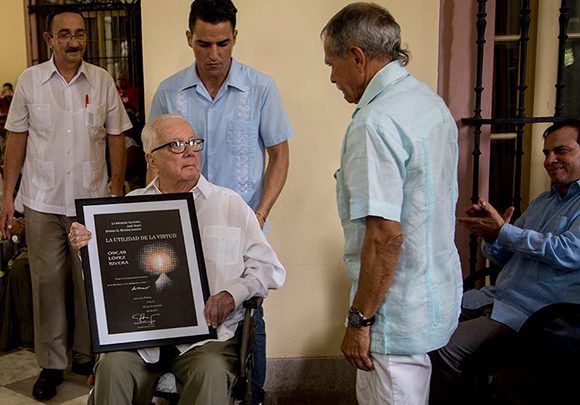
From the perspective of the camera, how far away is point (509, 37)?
290 centimetres

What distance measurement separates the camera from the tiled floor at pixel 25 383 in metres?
2.83

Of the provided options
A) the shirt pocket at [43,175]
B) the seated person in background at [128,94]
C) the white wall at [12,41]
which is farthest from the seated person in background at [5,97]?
the shirt pocket at [43,175]

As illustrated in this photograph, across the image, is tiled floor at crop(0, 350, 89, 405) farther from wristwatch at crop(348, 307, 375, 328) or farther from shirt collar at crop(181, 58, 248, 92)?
wristwatch at crop(348, 307, 375, 328)

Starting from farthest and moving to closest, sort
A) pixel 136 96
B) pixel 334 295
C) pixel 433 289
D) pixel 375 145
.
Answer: pixel 136 96 → pixel 334 295 → pixel 433 289 → pixel 375 145

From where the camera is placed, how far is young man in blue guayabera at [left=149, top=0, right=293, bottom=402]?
7.56 ft

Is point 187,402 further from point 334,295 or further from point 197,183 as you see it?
point 334,295

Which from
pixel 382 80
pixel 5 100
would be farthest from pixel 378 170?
pixel 5 100

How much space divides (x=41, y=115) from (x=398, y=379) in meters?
2.03

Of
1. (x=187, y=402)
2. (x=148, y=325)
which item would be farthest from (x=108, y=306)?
(x=187, y=402)

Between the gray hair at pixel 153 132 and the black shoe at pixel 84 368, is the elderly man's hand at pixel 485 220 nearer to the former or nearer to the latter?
the gray hair at pixel 153 132

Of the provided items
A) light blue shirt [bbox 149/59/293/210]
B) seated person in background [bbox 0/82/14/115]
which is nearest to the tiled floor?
light blue shirt [bbox 149/59/293/210]

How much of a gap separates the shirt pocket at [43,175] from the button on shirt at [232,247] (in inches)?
41.0

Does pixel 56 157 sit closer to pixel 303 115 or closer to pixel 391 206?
pixel 303 115

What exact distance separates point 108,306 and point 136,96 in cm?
225
